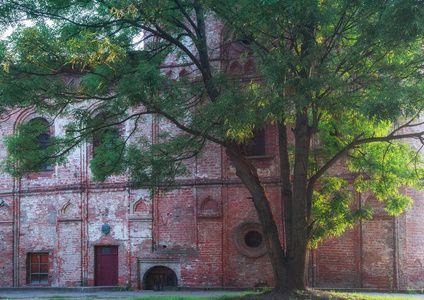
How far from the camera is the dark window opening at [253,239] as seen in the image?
14.3m

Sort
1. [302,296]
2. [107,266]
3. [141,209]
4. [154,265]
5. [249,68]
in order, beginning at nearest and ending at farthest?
[302,296], [249,68], [154,265], [141,209], [107,266]

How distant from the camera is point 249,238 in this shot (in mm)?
14438

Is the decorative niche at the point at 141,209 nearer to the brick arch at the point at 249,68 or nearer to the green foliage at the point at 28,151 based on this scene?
the green foliage at the point at 28,151

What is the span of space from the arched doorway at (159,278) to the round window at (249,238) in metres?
2.54

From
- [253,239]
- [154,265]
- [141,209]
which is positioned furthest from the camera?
[141,209]

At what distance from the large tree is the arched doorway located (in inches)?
191

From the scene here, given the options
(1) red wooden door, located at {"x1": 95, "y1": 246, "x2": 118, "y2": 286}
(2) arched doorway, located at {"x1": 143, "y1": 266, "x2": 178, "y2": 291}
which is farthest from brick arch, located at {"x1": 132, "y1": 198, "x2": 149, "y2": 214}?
(2) arched doorway, located at {"x1": 143, "y1": 266, "x2": 178, "y2": 291}

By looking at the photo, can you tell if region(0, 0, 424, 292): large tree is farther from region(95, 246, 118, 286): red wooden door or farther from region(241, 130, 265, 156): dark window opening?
region(95, 246, 118, 286): red wooden door

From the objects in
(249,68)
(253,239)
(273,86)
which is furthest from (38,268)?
(273,86)

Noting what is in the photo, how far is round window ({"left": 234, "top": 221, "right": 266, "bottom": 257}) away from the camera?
14.2 meters

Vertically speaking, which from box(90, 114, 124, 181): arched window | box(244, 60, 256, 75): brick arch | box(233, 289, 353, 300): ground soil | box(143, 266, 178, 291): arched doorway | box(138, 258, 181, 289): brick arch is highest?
box(244, 60, 256, 75): brick arch

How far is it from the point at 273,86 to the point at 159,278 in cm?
887

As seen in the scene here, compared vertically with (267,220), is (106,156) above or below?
above

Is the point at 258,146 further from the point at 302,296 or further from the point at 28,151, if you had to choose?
the point at 28,151
